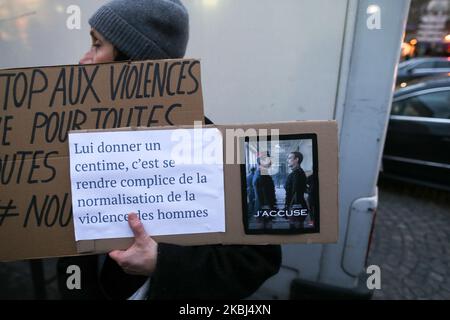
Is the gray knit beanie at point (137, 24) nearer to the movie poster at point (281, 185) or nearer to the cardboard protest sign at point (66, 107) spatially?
the cardboard protest sign at point (66, 107)

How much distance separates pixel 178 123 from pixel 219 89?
815 mm

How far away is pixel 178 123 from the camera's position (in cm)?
109

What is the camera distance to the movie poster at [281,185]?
109 centimetres

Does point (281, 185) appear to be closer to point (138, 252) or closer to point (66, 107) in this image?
point (138, 252)

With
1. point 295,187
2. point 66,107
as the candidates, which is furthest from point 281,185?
point 66,107

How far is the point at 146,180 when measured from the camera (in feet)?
3.58

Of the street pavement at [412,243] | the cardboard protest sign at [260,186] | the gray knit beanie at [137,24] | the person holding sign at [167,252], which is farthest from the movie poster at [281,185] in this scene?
the street pavement at [412,243]

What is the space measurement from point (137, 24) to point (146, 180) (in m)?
0.56

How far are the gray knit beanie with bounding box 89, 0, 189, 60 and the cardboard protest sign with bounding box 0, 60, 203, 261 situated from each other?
0.18m

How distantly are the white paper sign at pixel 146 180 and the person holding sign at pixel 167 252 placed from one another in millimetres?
99

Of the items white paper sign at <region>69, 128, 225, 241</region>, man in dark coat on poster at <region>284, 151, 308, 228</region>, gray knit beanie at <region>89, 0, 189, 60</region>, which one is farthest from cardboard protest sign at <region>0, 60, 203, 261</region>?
man in dark coat on poster at <region>284, 151, 308, 228</region>

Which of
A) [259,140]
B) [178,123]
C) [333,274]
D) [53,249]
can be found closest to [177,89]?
[178,123]

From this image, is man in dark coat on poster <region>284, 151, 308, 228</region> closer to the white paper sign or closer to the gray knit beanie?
the white paper sign
